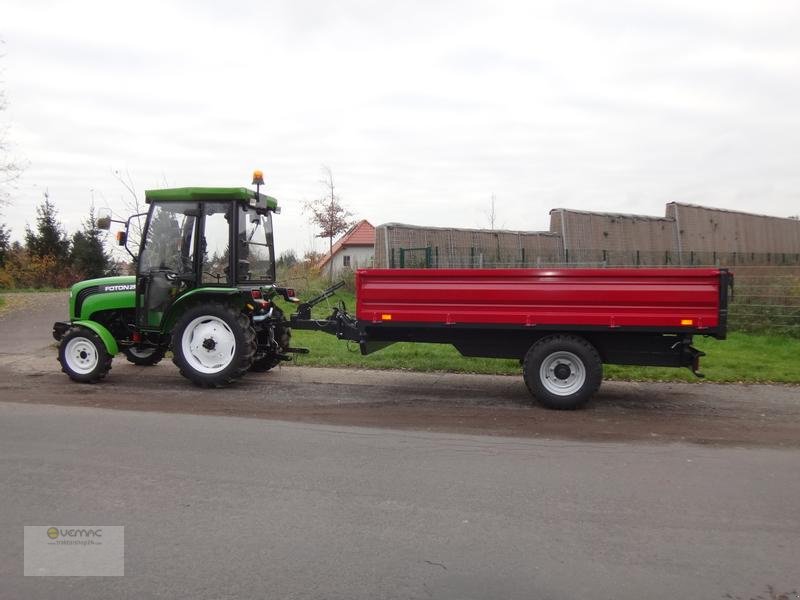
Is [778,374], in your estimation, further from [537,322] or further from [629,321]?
[537,322]

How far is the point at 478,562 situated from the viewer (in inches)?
144

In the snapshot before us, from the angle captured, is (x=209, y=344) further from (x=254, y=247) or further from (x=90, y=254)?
(x=90, y=254)

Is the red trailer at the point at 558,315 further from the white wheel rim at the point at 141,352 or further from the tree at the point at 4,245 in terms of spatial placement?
the tree at the point at 4,245

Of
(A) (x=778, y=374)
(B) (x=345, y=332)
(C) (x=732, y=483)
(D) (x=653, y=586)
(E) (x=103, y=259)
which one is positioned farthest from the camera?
(E) (x=103, y=259)

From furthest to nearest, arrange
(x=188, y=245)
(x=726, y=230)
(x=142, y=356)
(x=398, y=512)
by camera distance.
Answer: (x=726, y=230), (x=142, y=356), (x=188, y=245), (x=398, y=512)

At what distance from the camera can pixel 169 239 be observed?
29.0 feet

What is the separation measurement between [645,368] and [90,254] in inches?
1605

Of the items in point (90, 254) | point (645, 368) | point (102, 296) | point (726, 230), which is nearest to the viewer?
point (102, 296)

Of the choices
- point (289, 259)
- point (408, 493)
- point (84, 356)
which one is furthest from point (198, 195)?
point (289, 259)

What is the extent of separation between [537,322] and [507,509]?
11.3 ft

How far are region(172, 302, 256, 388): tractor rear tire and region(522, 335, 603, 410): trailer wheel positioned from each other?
3.72 metres

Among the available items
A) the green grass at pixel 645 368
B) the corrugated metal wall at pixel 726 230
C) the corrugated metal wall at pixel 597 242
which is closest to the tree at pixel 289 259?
the corrugated metal wall at pixel 597 242

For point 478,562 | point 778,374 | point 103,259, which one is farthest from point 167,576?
point 103,259

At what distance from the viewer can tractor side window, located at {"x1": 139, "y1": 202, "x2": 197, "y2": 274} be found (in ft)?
28.8
